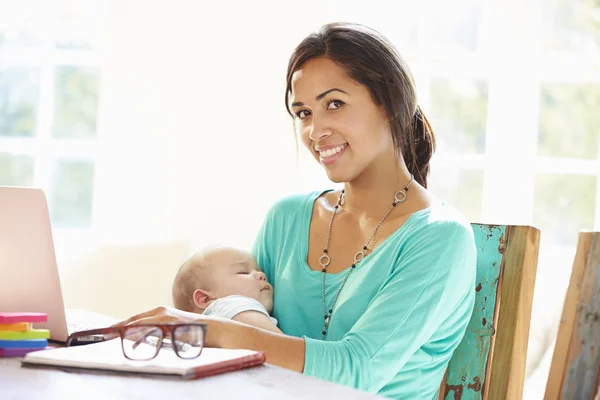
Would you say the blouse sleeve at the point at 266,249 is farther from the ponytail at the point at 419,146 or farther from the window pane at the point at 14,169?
the window pane at the point at 14,169

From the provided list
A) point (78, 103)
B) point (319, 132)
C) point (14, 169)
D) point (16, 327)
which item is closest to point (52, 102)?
point (78, 103)

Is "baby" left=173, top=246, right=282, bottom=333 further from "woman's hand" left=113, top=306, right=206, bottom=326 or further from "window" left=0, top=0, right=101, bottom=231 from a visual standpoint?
"window" left=0, top=0, right=101, bottom=231

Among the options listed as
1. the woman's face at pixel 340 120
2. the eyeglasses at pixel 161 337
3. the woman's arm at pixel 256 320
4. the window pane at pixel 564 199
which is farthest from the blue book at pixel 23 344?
the window pane at pixel 564 199

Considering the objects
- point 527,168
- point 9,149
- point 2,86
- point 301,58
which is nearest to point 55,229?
point 9,149

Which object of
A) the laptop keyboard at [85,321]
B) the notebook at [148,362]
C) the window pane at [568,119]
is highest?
the window pane at [568,119]

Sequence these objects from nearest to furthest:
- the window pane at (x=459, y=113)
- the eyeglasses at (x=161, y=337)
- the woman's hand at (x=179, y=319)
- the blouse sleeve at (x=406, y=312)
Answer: the eyeglasses at (x=161, y=337), the woman's hand at (x=179, y=319), the blouse sleeve at (x=406, y=312), the window pane at (x=459, y=113)

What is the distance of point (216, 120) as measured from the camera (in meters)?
4.00

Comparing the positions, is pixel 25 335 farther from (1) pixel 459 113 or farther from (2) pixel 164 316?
(1) pixel 459 113

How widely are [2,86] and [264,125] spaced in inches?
54.9

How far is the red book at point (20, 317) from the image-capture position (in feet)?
3.93

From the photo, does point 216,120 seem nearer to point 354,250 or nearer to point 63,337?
point 354,250

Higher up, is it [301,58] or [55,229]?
[301,58]

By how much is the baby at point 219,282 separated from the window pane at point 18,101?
252 centimetres

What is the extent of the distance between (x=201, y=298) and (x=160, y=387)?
1028mm
